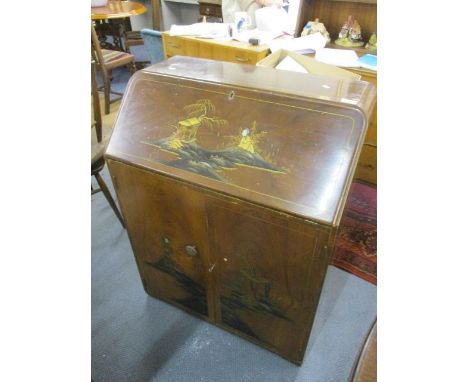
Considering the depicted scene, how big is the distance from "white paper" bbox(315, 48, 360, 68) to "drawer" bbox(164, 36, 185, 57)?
104 centimetres

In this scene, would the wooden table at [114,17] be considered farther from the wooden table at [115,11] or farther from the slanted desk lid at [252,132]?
the slanted desk lid at [252,132]

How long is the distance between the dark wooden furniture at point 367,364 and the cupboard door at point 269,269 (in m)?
0.24

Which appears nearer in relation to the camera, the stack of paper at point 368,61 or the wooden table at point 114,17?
the stack of paper at point 368,61

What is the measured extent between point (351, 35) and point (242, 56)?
74cm

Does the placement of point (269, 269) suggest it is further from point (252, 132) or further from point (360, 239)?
point (360, 239)

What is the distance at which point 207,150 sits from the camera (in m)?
0.88

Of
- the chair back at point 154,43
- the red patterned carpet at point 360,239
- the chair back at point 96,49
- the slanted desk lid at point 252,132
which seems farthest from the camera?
the chair back at point 154,43

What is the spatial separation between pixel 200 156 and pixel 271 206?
26 cm

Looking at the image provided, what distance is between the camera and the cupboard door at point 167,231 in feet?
3.09

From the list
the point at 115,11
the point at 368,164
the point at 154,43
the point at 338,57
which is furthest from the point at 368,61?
the point at 115,11

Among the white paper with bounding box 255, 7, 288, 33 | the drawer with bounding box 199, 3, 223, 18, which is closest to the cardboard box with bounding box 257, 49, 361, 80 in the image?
the white paper with bounding box 255, 7, 288, 33

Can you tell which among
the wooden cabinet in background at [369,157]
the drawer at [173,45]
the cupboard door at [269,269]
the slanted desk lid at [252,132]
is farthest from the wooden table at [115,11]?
the cupboard door at [269,269]
